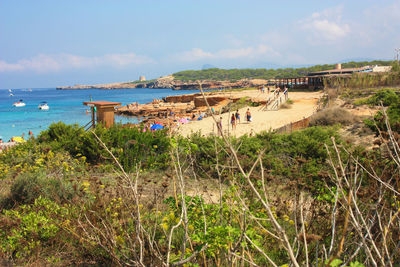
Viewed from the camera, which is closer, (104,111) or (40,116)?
(104,111)

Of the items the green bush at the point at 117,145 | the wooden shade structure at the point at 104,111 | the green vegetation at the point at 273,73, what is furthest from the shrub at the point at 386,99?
the green vegetation at the point at 273,73

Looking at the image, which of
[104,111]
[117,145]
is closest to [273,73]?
[104,111]

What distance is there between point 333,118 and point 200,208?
13.1m

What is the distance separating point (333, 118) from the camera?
1473cm

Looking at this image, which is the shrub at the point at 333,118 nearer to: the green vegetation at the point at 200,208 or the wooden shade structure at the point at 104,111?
the green vegetation at the point at 200,208

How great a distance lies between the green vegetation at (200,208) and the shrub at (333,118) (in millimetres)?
4423

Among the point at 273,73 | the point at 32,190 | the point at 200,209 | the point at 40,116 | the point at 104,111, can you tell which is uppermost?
the point at 273,73

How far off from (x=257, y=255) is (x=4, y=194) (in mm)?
4354

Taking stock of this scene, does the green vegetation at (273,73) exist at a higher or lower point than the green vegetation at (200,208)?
higher

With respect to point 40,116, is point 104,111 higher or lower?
higher

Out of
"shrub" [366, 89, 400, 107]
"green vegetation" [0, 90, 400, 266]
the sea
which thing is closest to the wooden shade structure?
the sea

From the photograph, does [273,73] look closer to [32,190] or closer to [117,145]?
[117,145]

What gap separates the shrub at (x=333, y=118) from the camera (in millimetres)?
14461

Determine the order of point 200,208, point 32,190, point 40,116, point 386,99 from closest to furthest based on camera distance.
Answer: point 200,208 → point 32,190 → point 386,99 → point 40,116
